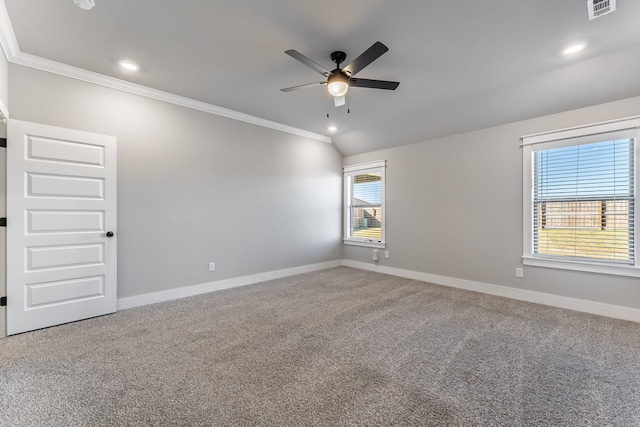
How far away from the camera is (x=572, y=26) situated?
2373 mm

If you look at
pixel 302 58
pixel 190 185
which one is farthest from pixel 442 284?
pixel 190 185

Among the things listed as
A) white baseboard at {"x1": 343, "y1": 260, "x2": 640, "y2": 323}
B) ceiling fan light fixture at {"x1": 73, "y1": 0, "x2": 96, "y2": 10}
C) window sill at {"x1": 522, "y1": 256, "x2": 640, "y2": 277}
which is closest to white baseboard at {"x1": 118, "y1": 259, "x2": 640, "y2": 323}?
white baseboard at {"x1": 343, "y1": 260, "x2": 640, "y2": 323}

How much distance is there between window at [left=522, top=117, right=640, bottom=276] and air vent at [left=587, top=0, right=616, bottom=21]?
5.80 feet

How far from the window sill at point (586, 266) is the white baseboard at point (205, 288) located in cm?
360

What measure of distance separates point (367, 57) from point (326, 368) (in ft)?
8.39

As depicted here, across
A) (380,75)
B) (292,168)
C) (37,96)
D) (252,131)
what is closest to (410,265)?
(292,168)

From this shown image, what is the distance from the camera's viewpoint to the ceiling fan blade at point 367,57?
216 centimetres

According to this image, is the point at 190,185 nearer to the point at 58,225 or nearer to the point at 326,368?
the point at 58,225

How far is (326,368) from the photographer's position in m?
2.13

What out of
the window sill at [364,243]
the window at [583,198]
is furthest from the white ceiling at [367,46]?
the window sill at [364,243]

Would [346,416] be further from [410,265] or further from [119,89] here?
[119,89]

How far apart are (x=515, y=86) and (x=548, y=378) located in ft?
10.6

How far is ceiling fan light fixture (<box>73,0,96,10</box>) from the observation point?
2.04 m

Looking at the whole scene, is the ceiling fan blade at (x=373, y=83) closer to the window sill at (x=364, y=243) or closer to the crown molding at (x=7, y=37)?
the crown molding at (x=7, y=37)
